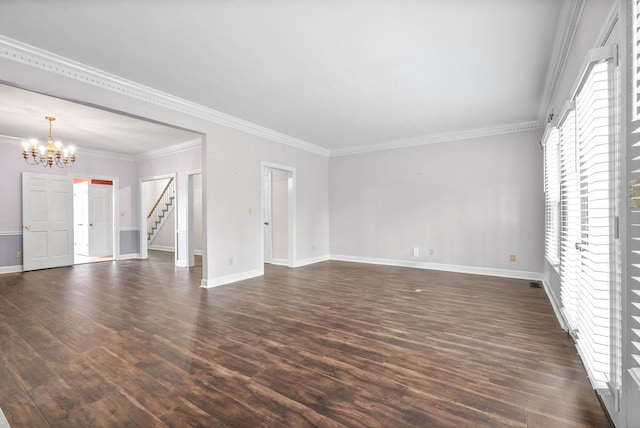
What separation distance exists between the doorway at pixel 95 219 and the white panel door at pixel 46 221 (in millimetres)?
953

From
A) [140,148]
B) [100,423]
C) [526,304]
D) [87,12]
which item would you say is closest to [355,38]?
[87,12]

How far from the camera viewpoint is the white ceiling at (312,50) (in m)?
2.33

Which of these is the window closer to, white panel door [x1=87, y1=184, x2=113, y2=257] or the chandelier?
the chandelier

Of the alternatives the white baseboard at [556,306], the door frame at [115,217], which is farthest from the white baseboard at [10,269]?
the white baseboard at [556,306]

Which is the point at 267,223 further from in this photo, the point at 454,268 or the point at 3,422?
the point at 3,422

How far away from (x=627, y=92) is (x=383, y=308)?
2913 millimetres

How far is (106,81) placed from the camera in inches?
133

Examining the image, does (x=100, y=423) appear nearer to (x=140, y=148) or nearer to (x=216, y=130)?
(x=216, y=130)

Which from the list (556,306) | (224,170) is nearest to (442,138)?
(556,306)

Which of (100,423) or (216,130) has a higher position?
(216,130)

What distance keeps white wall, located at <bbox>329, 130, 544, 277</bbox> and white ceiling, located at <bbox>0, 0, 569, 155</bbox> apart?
1.08 m

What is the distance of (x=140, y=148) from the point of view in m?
7.07

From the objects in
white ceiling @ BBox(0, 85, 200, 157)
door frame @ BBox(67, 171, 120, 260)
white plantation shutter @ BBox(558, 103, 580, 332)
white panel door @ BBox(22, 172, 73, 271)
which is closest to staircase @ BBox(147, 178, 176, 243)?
door frame @ BBox(67, 171, 120, 260)

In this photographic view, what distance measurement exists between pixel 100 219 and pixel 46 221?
1.54 metres
